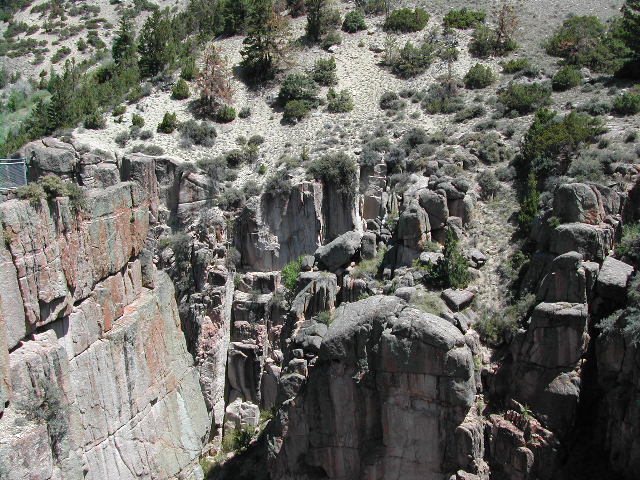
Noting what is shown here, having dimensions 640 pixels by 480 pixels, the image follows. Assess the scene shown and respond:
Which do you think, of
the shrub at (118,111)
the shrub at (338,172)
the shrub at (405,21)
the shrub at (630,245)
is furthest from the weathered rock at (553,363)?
the shrub at (405,21)

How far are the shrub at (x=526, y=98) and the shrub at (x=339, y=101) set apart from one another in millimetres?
8664

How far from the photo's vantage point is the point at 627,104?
30.9 m

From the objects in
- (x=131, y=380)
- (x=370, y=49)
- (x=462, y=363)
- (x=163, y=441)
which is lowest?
(x=163, y=441)

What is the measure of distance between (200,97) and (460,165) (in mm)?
18991

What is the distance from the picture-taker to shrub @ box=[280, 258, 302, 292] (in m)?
31.5

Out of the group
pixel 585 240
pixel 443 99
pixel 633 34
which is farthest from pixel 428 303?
pixel 633 34

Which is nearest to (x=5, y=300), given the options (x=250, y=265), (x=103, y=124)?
(x=250, y=265)

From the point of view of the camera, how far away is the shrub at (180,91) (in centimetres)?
4325

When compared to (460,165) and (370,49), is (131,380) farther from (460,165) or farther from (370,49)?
(370,49)

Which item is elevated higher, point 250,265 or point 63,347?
point 63,347

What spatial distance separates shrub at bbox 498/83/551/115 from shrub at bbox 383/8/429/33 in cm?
1323

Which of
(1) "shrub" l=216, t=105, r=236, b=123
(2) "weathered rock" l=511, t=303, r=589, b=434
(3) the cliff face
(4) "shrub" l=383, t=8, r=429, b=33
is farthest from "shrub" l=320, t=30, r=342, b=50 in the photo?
(2) "weathered rock" l=511, t=303, r=589, b=434

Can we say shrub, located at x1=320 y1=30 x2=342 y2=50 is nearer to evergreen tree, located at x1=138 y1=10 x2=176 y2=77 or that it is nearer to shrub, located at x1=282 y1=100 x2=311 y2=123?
shrub, located at x1=282 y1=100 x2=311 y2=123

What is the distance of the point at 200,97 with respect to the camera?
43.2 m
